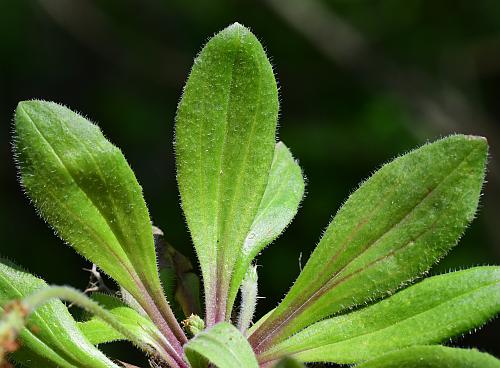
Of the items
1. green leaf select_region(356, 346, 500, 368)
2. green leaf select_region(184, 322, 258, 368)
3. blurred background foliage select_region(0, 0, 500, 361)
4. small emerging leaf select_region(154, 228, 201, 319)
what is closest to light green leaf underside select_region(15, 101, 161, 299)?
small emerging leaf select_region(154, 228, 201, 319)

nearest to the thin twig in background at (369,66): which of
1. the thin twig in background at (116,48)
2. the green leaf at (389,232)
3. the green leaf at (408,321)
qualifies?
the thin twig in background at (116,48)

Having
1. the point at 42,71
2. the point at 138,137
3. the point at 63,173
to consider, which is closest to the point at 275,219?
the point at 63,173

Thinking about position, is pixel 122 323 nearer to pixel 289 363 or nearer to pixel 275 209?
pixel 275 209

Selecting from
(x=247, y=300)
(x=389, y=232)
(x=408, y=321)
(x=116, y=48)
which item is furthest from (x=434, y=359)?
(x=116, y=48)

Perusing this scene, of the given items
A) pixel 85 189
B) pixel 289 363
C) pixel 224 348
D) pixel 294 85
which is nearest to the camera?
pixel 289 363

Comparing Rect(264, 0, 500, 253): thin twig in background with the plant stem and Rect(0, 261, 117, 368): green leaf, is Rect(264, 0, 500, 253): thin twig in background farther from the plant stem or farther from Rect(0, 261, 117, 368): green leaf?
Rect(0, 261, 117, 368): green leaf

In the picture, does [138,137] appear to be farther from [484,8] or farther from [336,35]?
[484,8]
